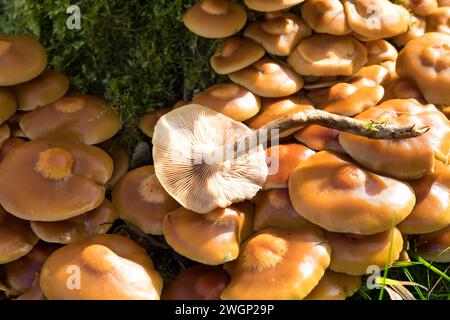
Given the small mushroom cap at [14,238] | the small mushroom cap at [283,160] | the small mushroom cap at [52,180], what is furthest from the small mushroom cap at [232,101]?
the small mushroom cap at [14,238]

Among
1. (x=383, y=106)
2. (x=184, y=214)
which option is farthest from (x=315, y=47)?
(x=184, y=214)

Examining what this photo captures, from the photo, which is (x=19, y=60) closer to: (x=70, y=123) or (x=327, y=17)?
(x=70, y=123)

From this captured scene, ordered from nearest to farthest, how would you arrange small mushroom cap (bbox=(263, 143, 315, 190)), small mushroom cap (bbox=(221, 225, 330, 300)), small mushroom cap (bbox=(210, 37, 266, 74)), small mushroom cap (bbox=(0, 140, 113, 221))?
small mushroom cap (bbox=(221, 225, 330, 300)) < small mushroom cap (bbox=(0, 140, 113, 221)) < small mushroom cap (bbox=(263, 143, 315, 190)) < small mushroom cap (bbox=(210, 37, 266, 74))

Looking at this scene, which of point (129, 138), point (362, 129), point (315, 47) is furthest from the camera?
point (129, 138)

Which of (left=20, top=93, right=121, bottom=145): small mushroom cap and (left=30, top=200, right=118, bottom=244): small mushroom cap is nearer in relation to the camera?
(left=30, top=200, right=118, bottom=244): small mushroom cap

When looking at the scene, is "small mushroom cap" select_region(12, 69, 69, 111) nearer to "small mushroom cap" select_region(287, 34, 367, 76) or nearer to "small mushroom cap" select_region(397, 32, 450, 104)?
"small mushroom cap" select_region(287, 34, 367, 76)

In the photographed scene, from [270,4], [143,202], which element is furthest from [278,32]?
[143,202]

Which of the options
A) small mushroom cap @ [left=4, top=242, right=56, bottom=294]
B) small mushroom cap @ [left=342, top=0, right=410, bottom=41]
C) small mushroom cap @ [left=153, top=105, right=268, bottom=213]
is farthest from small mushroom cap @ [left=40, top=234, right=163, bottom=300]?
small mushroom cap @ [left=342, top=0, right=410, bottom=41]

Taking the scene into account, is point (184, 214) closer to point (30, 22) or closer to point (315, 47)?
point (315, 47)
